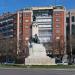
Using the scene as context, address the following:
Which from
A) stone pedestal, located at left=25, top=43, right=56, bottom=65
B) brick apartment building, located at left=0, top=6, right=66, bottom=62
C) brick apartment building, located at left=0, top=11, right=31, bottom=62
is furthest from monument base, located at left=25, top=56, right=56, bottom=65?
brick apartment building, located at left=0, top=6, right=66, bottom=62

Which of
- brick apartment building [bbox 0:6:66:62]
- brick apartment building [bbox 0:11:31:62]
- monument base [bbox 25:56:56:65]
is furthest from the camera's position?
brick apartment building [bbox 0:6:66:62]

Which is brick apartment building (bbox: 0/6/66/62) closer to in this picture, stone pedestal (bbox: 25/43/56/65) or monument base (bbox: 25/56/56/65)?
stone pedestal (bbox: 25/43/56/65)

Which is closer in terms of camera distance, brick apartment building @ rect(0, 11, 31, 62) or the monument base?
the monument base

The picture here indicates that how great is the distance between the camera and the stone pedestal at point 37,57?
55812 millimetres

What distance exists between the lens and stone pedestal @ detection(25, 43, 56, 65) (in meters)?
55.8

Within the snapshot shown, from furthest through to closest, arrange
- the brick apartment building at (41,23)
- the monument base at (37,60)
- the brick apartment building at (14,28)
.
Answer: the brick apartment building at (41,23) < the brick apartment building at (14,28) < the monument base at (37,60)

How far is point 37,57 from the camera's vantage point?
5572cm

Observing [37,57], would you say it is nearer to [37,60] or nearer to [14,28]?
[37,60]

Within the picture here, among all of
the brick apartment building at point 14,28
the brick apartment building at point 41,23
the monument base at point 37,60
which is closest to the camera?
the monument base at point 37,60

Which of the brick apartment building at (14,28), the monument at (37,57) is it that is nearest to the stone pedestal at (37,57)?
the monument at (37,57)

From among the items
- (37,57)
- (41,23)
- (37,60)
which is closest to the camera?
(37,57)

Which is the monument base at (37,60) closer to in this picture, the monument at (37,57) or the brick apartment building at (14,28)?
the monument at (37,57)

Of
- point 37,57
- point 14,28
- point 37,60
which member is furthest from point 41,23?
point 37,57

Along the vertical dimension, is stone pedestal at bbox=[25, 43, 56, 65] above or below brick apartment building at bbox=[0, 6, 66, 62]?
below
